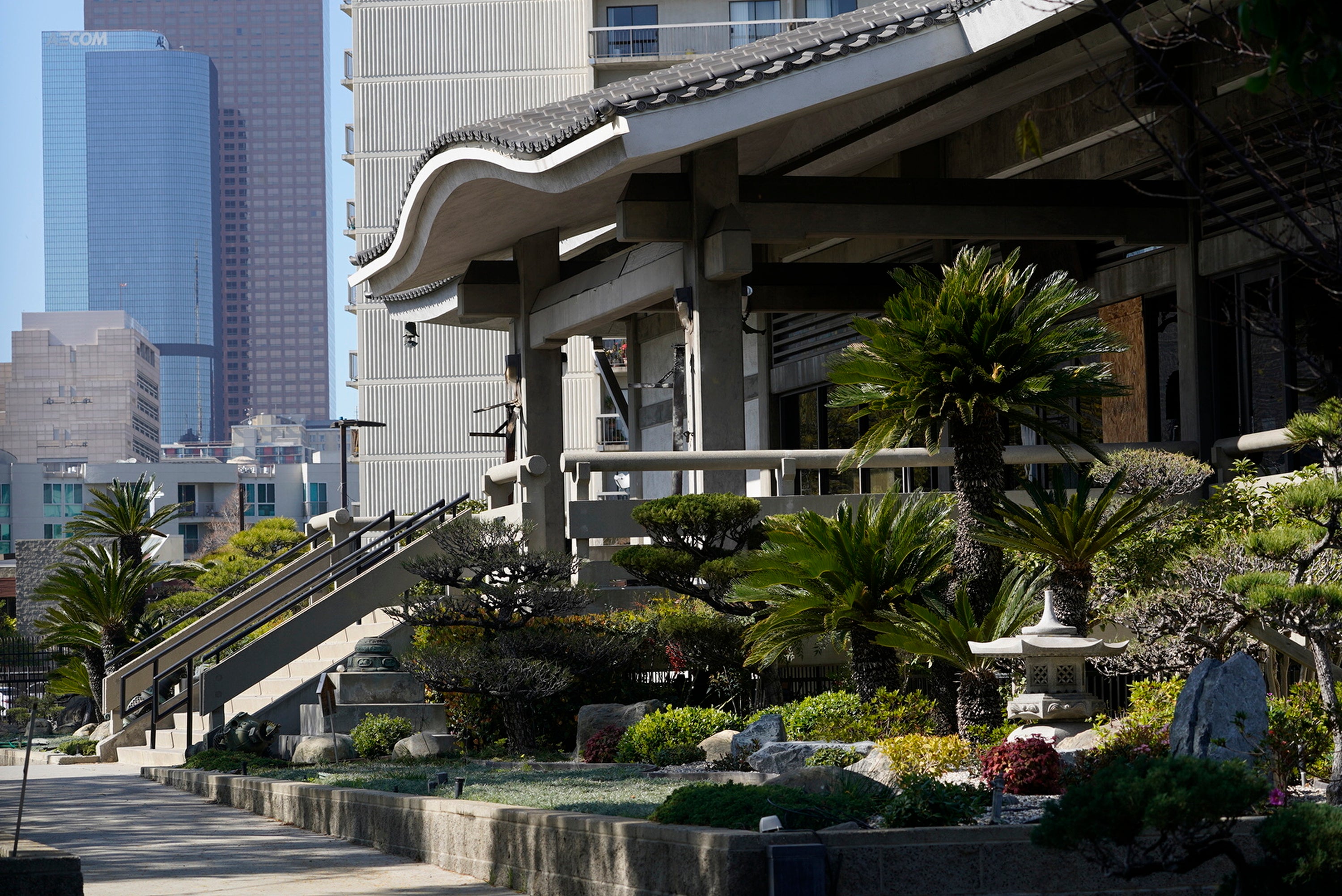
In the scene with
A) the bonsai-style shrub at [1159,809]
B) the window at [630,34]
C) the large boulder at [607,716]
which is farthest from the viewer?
the window at [630,34]

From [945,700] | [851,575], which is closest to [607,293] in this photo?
[851,575]

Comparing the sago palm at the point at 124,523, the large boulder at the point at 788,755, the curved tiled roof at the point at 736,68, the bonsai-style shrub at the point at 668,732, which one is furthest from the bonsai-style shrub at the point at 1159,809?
the sago palm at the point at 124,523

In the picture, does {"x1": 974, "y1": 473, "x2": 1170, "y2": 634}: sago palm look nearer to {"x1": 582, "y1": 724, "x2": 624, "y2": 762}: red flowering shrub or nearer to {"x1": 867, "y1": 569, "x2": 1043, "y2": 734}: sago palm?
Answer: {"x1": 867, "y1": 569, "x2": 1043, "y2": 734}: sago palm

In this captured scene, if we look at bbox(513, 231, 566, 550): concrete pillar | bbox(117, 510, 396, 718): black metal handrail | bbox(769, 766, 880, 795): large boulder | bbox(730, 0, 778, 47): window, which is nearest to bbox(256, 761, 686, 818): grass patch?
bbox(769, 766, 880, 795): large boulder

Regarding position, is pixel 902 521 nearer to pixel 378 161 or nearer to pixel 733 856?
pixel 733 856

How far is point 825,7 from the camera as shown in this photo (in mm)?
52656

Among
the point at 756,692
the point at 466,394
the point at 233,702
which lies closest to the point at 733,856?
the point at 756,692

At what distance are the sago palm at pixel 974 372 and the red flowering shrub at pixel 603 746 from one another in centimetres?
361

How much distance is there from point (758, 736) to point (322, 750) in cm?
543

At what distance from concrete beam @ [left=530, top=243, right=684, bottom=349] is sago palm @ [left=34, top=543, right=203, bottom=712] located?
896cm

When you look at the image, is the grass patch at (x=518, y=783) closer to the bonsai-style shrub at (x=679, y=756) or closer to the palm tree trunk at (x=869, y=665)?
the bonsai-style shrub at (x=679, y=756)

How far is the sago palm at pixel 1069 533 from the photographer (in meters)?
12.7

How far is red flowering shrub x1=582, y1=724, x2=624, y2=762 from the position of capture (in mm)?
14727

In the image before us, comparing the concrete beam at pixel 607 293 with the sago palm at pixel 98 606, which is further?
the sago palm at pixel 98 606
